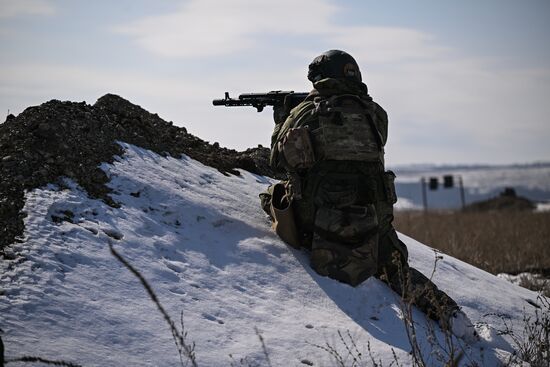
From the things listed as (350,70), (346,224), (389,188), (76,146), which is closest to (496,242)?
(389,188)

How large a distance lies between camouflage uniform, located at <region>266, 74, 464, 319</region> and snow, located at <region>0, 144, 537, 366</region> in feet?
0.59

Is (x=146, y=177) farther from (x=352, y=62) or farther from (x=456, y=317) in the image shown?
(x=456, y=317)

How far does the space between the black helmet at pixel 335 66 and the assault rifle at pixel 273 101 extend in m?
0.46

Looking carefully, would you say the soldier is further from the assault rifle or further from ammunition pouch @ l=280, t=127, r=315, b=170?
the assault rifle

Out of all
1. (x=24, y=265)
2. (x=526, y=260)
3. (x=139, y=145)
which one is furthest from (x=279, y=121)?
(x=526, y=260)

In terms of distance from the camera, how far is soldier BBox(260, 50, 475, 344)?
5270 millimetres

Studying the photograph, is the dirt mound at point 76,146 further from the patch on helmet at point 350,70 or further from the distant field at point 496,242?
the distant field at point 496,242

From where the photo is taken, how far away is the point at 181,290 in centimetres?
457

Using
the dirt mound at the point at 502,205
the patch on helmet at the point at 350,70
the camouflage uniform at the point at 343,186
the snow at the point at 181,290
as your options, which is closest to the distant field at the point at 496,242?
the snow at the point at 181,290

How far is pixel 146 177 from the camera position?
231 inches

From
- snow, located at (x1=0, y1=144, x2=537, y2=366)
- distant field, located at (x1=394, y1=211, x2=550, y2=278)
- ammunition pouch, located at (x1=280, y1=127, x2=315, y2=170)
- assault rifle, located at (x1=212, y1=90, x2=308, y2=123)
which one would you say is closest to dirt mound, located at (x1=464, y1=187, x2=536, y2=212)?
distant field, located at (x1=394, y1=211, x2=550, y2=278)

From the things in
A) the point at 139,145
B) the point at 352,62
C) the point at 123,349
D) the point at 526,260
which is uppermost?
the point at 352,62

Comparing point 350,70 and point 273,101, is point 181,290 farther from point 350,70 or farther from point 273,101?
point 273,101

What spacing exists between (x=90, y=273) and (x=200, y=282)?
2.44ft
